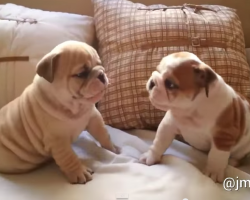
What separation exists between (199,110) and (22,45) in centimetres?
71

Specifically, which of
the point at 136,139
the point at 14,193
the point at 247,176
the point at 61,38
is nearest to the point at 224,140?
the point at 247,176

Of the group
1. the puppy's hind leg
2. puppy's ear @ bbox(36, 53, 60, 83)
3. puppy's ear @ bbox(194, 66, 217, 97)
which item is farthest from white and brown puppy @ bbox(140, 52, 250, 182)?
the puppy's hind leg

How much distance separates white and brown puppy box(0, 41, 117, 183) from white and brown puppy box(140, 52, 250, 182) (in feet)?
0.61

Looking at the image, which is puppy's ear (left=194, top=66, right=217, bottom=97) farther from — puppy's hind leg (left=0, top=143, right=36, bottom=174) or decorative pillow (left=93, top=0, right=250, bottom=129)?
puppy's hind leg (left=0, top=143, right=36, bottom=174)

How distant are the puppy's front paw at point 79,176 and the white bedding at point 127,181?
0.02 m

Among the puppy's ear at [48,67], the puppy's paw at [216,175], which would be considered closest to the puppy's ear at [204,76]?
the puppy's paw at [216,175]

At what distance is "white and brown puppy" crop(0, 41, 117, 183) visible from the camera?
3.36 ft

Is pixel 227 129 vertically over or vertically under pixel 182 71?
under

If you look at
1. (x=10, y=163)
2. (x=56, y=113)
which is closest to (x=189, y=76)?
(x=56, y=113)

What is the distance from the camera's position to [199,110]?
3.45 feet

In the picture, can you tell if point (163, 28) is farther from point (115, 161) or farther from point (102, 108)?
point (115, 161)

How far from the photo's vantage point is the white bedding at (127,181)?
1.01 m

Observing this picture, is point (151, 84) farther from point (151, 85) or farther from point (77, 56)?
point (77, 56)

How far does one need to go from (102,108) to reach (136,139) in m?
0.19
